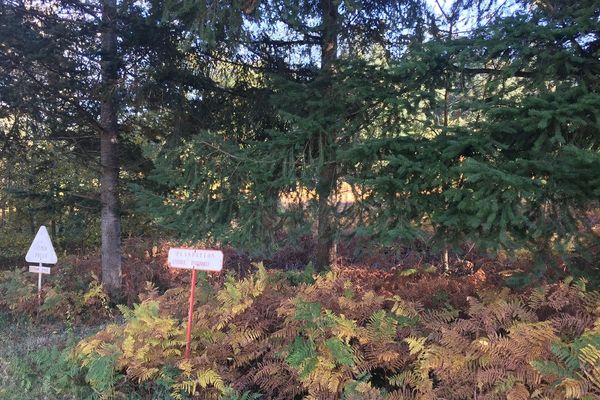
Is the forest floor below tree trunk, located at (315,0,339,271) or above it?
below

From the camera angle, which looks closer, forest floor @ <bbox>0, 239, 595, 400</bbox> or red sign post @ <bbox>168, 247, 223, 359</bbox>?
red sign post @ <bbox>168, 247, 223, 359</bbox>

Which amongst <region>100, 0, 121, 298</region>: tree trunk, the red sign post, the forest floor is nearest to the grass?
the forest floor

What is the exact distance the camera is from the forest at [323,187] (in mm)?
4266

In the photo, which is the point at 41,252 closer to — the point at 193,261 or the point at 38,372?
the point at 38,372

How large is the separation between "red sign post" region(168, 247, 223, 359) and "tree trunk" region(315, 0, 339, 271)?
85.7 inches

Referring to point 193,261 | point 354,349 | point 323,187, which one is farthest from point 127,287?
point 354,349

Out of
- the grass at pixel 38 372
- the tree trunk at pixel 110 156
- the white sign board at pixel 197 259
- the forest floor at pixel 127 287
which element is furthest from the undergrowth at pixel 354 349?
the tree trunk at pixel 110 156

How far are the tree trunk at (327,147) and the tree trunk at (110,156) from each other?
3.53m

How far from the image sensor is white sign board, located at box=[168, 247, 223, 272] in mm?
4953

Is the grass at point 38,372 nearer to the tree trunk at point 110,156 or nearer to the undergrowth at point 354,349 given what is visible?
the undergrowth at point 354,349

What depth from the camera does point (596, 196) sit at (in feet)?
14.2

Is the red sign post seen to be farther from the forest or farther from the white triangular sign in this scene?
the white triangular sign

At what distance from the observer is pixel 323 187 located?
701 centimetres

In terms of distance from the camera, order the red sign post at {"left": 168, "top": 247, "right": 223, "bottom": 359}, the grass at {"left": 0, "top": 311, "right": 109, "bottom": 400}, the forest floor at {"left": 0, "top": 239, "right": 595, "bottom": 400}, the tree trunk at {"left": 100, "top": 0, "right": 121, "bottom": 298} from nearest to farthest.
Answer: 1. the red sign post at {"left": 168, "top": 247, "right": 223, "bottom": 359}
2. the grass at {"left": 0, "top": 311, "right": 109, "bottom": 400}
3. the forest floor at {"left": 0, "top": 239, "right": 595, "bottom": 400}
4. the tree trunk at {"left": 100, "top": 0, "right": 121, "bottom": 298}
